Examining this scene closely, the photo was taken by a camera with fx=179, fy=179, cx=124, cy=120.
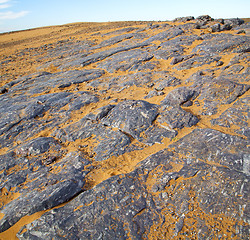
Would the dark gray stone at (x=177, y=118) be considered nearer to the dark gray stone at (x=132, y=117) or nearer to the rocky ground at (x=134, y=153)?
the rocky ground at (x=134, y=153)

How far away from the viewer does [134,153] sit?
12.7ft

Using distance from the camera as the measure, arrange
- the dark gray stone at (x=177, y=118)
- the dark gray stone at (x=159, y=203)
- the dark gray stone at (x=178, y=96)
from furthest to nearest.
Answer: the dark gray stone at (x=178, y=96) < the dark gray stone at (x=177, y=118) < the dark gray stone at (x=159, y=203)

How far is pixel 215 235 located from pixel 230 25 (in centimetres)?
1198

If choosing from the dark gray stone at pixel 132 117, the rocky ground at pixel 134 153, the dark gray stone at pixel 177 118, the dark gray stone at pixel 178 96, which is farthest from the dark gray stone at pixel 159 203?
the dark gray stone at pixel 178 96

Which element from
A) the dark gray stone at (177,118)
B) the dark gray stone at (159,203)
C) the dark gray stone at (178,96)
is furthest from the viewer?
the dark gray stone at (178,96)

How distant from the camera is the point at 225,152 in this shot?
11.1ft

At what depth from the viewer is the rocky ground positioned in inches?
103

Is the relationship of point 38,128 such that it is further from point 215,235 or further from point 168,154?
point 215,235

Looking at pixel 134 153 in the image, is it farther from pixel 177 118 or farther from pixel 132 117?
pixel 177 118

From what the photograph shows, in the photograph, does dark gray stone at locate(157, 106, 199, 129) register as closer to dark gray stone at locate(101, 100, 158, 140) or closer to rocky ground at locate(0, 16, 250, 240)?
rocky ground at locate(0, 16, 250, 240)

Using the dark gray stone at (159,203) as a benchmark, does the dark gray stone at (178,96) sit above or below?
above

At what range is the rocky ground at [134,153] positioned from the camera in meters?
2.62

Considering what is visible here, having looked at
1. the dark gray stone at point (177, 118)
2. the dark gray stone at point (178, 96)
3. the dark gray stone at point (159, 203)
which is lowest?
the dark gray stone at point (159, 203)

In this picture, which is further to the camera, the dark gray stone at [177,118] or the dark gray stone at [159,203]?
the dark gray stone at [177,118]
